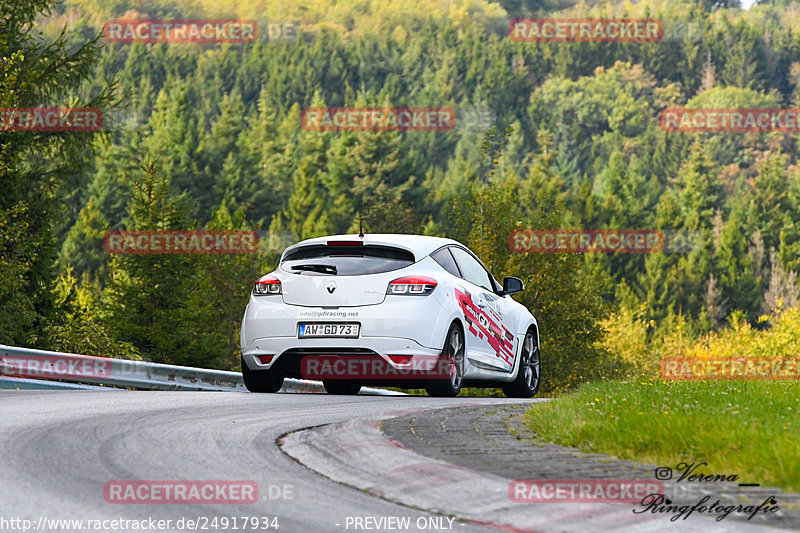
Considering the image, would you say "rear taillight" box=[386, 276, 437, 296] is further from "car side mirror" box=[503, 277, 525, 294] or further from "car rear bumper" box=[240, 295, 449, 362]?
"car side mirror" box=[503, 277, 525, 294]

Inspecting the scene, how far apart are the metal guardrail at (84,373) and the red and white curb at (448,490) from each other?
6.83 m

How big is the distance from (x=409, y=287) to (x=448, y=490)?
20.4 ft

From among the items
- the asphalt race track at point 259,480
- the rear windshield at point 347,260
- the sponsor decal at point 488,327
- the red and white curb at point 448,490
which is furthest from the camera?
the sponsor decal at point 488,327

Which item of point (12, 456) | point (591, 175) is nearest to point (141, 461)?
point (12, 456)

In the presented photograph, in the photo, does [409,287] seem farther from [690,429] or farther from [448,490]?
[448,490]

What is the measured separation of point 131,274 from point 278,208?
64.7m

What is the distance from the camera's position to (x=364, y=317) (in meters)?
11.7

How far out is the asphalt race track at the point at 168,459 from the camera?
528cm

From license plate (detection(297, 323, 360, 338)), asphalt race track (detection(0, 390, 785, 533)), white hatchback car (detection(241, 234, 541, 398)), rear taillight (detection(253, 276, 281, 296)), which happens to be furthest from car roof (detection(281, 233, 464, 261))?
asphalt race track (detection(0, 390, 785, 533))

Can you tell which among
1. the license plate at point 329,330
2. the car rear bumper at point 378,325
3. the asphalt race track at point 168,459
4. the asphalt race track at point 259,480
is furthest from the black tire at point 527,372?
the asphalt race track at point 259,480

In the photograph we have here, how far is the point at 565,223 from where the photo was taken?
346 ft

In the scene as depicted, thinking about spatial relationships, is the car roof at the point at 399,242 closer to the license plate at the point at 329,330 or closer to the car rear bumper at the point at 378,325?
the car rear bumper at the point at 378,325

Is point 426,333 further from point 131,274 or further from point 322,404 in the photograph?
point 131,274

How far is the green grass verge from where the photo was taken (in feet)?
19.7
